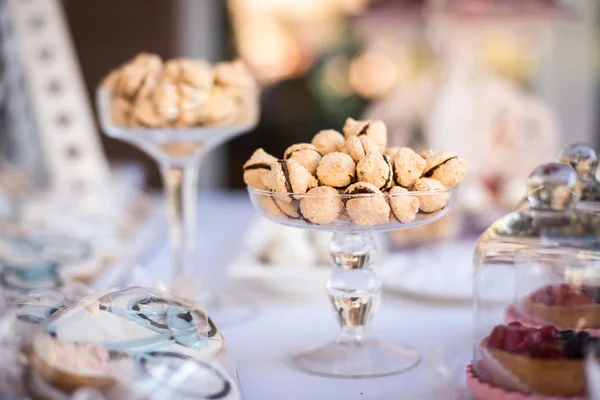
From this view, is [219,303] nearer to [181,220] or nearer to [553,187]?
[181,220]

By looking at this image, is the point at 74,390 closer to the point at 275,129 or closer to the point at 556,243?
the point at 556,243

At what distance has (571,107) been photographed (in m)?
3.50

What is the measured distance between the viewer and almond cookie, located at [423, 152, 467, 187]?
0.63 metres

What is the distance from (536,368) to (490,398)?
5 centimetres

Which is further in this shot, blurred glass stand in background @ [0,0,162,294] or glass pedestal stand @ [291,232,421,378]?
blurred glass stand in background @ [0,0,162,294]

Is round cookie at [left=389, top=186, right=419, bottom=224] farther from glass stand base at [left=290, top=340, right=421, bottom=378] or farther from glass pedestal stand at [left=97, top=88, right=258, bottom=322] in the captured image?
glass pedestal stand at [left=97, top=88, right=258, bottom=322]

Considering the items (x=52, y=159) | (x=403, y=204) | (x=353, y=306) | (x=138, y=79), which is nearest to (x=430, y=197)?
(x=403, y=204)

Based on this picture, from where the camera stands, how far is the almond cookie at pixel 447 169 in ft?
2.07

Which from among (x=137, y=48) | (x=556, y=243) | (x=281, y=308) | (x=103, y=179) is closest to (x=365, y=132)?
(x=556, y=243)

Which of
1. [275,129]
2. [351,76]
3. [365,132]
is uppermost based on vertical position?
[365,132]

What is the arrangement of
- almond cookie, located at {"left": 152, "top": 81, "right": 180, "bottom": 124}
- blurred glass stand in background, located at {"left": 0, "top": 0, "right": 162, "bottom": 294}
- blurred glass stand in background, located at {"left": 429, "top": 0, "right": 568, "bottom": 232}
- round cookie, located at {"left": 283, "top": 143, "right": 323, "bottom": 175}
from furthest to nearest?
1. blurred glass stand in background, located at {"left": 429, "top": 0, "right": 568, "bottom": 232}
2. blurred glass stand in background, located at {"left": 0, "top": 0, "right": 162, "bottom": 294}
3. almond cookie, located at {"left": 152, "top": 81, "right": 180, "bottom": 124}
4. round cookie, located at {"left": 283, "top": 143, "right": 323, "bottom": 175}

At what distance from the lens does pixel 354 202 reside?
0.59m

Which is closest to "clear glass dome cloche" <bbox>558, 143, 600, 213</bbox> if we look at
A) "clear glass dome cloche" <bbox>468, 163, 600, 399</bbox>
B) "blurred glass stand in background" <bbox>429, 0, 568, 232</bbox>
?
"clear glass dome cloche" <bbox>468, 163, 600, 399</bbox>

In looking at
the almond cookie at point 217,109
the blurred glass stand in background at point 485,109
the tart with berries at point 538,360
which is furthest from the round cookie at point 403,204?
the blurred glass stand in background at point 485,109
